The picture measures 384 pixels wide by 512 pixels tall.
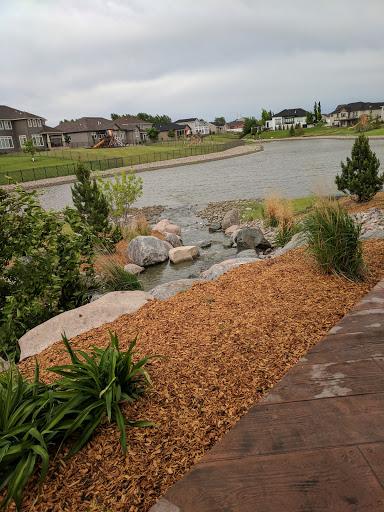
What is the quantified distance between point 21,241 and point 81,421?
326 centimetres

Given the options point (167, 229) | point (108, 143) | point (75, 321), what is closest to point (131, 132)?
point (108, 143)

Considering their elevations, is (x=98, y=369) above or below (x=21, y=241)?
below

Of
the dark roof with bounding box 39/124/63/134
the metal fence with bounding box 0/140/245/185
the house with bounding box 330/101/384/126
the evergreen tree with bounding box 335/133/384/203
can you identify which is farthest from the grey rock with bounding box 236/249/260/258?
the house with bounding box 330/101/384/126

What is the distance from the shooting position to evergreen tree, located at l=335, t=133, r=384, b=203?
429 inches

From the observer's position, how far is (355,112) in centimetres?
10125

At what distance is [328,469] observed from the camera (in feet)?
4.57

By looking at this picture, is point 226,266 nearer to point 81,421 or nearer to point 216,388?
point 216,388

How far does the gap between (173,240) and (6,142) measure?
5435cm

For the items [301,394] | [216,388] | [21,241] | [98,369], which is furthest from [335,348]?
[21,241]

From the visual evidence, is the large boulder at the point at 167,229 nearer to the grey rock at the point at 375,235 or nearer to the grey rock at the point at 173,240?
the grey rock at the point at 173,240

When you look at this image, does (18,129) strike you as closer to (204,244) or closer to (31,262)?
(204,244)

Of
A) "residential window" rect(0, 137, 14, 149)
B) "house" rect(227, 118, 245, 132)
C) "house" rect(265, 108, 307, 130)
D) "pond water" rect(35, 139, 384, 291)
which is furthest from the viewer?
"house" rect(227, 118, 245, 132)

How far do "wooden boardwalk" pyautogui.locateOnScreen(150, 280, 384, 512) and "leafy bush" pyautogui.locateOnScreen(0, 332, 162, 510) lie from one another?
0.67m

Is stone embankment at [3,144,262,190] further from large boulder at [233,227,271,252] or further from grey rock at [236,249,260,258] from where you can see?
grey rock at [236,249,260,258]
